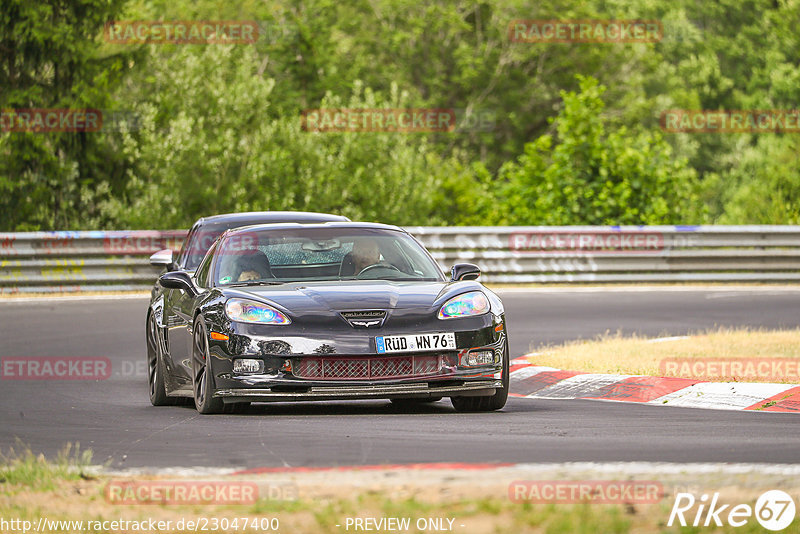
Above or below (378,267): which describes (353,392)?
below

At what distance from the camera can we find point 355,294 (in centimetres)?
937

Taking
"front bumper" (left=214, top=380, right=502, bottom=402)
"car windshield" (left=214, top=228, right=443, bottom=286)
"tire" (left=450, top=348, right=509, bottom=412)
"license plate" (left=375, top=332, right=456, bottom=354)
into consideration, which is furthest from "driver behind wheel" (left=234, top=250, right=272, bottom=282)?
"tire" (left=450, top=348, right=509, bottom=412)

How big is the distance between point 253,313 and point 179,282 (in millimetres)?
1268

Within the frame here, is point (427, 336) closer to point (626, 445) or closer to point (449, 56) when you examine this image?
point (626, 445)

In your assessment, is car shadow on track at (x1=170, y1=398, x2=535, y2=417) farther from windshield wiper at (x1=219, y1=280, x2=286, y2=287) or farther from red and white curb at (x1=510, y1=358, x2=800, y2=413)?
windshield wiper at (x1=219, y1=280, x2=286, y2=287)

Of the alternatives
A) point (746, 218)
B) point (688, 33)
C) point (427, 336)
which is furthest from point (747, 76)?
point (427, 336)

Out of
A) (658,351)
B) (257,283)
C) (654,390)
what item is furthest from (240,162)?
(257,283)

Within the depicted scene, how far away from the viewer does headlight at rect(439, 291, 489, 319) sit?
925 cm

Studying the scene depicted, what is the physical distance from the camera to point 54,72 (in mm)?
30109

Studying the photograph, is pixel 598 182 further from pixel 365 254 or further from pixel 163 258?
pixel 365 254

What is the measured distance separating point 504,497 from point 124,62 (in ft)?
85.2

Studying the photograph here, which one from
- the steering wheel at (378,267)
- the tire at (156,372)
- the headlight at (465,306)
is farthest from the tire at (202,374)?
the headlight at (465,306)

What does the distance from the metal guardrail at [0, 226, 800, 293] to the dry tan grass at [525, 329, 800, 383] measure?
28.0 ft

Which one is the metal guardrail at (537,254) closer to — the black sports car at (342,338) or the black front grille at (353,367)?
the black sports car at (342,338)
